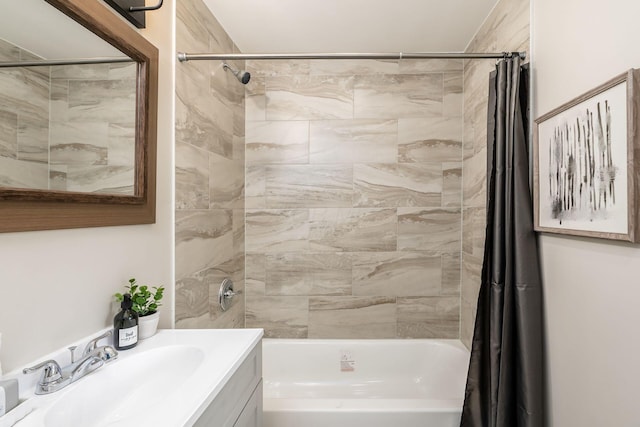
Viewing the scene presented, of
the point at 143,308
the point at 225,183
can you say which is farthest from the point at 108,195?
the point at 225,183

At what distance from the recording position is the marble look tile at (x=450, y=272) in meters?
2.40

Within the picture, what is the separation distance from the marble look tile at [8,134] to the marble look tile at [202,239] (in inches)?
30.3

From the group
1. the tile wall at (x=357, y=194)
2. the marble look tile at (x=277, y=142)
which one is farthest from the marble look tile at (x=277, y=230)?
the marble look tile at (x=277, y=142)

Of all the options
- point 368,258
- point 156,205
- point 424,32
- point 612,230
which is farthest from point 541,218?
point 156,205

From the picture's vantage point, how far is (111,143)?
3.70 ft

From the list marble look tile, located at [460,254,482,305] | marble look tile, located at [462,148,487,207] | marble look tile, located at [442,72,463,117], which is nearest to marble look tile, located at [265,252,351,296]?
marble look tile, located at [460,254,482,305]

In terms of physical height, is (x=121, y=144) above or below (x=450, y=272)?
above

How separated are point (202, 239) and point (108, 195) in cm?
74

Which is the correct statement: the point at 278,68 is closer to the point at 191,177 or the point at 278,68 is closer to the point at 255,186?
the point at 255,186

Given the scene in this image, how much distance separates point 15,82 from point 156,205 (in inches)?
25.9

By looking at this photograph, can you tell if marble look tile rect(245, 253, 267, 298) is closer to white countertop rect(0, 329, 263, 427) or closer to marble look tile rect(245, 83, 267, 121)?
marble look tile rect(245, 83, 267, 121)

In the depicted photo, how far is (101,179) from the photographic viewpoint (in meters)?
1.07

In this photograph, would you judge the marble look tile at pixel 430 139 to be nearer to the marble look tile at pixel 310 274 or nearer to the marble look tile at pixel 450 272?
the marble look tile at pixel 450 272

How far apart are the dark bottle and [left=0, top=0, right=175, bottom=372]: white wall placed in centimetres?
6
